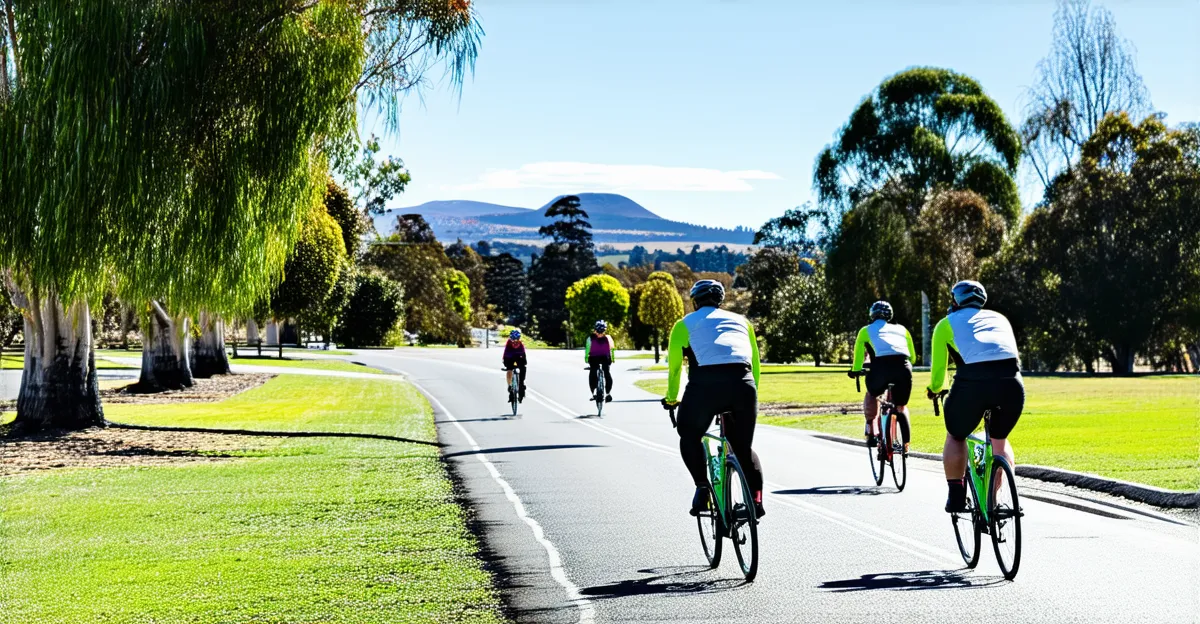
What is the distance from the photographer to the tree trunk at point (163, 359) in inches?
1430

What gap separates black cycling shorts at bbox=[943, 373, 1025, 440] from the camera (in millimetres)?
8242

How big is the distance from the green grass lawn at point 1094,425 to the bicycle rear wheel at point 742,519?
6.03m

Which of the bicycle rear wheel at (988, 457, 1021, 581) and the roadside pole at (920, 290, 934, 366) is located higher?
the roadside pole at (920, 290, 934, 366)

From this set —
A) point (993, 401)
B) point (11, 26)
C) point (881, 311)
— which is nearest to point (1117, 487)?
point (881, 311)

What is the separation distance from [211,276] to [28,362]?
23.3 ft

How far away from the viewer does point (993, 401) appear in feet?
27.1

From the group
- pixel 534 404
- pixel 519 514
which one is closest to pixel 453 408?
pixel 534 404

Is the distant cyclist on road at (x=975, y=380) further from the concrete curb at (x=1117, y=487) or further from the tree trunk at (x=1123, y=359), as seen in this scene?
the tree trunk at (x=1123, y=359)

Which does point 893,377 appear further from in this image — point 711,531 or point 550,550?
point 550,550

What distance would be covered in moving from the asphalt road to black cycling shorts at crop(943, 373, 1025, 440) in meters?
0.98

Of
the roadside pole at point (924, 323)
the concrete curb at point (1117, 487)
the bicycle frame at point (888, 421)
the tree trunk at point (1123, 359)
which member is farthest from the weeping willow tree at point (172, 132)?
the tree trunk at point (1123, 359)

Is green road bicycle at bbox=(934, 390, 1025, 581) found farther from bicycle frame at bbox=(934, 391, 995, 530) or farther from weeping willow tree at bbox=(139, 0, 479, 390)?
weeping willow tree at bbox=(139, 0, 479, 390)

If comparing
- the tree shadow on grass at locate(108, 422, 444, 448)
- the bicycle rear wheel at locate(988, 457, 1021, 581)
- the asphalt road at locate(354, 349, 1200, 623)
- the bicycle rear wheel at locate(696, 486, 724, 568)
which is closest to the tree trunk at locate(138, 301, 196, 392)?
the tree shadow on grass at locate(108, 422, 444, 448)

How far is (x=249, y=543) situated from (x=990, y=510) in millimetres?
5846
